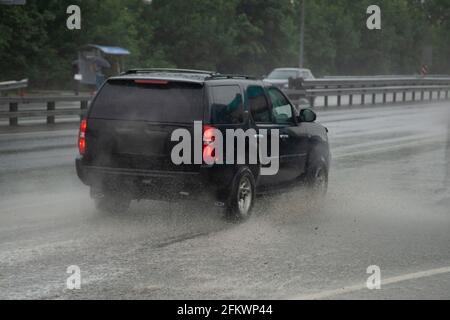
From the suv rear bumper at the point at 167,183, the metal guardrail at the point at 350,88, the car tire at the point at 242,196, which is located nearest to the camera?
the suv rear bumper at the point at 167,183

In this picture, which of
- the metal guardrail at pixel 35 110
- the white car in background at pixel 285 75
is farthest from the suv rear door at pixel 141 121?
the white car in background at pixel 285 75

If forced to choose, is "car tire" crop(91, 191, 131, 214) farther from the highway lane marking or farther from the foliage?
the foliage

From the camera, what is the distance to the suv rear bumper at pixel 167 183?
952 centimetres

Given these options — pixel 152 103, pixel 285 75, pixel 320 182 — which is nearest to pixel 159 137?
pixel 152 103

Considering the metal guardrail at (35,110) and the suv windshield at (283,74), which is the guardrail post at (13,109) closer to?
the metal guardrail at (35,110)

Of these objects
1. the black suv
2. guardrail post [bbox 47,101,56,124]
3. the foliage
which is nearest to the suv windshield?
the foliage

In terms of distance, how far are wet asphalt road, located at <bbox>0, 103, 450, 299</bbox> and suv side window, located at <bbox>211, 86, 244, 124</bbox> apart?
42.9 inches

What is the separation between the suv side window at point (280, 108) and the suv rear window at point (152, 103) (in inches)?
64.4

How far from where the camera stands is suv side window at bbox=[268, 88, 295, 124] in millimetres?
11031

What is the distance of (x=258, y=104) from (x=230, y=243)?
8.25 feet

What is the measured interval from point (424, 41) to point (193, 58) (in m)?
49.0

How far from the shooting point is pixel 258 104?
35.0 ft
